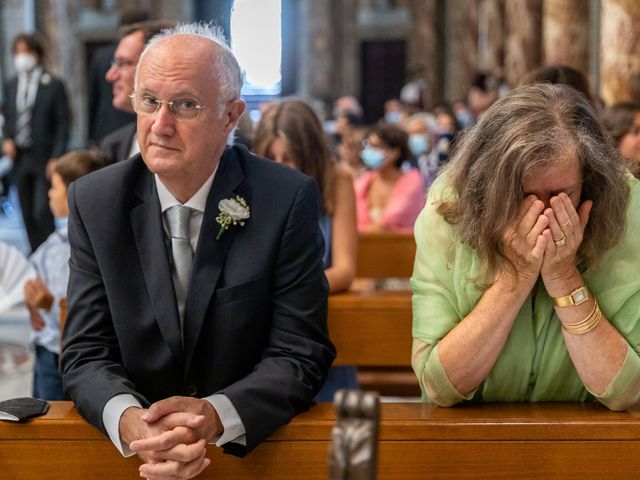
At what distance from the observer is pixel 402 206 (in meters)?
8.46

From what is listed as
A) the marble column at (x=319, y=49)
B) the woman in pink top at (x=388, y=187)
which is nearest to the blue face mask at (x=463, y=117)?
the woman in pink top at (x=388, y=187)

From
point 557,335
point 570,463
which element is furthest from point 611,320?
point 570,463

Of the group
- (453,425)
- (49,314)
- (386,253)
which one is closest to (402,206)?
(386,253)

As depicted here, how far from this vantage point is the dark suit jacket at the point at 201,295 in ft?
9.64

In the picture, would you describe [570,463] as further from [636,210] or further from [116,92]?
[116,92]

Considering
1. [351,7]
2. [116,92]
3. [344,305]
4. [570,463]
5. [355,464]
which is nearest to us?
[355,464]

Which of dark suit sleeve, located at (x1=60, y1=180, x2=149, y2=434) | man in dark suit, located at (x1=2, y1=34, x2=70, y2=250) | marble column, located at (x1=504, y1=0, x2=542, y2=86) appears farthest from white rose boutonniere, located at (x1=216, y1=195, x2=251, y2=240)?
marble column, located at (x1=504, y1=0, x2=542, y2=86)

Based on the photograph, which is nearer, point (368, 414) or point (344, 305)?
point (368, 414)

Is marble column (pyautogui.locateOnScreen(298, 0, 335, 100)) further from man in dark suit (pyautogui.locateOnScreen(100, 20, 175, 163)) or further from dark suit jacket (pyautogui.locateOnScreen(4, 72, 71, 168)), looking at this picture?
man in dark suit (pyautogui.locateOnScreen(100, 20, 175, 163))

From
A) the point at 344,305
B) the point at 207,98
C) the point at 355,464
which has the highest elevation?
the point at 207,98

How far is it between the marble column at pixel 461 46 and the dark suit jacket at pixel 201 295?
62.4 ft

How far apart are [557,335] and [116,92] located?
302cm

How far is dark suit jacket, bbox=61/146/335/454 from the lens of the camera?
2.94 m

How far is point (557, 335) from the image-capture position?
296cm
